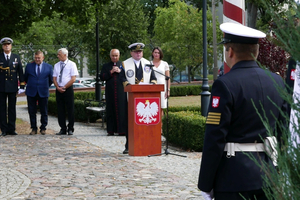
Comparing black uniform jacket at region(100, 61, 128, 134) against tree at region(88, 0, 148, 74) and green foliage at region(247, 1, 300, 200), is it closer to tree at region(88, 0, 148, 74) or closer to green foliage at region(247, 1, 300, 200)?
green foliage at region(247, 1, 300, 200)

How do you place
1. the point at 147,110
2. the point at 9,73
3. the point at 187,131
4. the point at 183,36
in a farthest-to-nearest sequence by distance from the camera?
the point at 183,36 → the point at 9,73 → the point at 187,131 → the point at 147,110

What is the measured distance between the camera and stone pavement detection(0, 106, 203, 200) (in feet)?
21.3

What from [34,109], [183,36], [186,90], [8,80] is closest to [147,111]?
[34,109]

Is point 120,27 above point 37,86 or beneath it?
above

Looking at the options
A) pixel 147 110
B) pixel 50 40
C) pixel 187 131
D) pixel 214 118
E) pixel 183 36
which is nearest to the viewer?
pixel 214 118

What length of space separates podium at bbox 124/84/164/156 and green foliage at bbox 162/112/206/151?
785 mm

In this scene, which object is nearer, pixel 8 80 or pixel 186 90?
pixel 8 80

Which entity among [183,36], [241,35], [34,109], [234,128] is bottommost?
[34,109]

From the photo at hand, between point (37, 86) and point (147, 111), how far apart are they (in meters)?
4.54

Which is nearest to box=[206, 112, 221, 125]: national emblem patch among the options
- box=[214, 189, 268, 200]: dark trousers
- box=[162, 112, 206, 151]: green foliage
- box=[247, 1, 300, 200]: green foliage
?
box=[214, 189, 268, 200]: dark trousers

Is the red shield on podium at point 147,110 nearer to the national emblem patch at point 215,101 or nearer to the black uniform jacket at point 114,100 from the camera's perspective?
the black uniform jacket at point 114,100

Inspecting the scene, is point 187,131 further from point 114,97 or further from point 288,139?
point 288,139

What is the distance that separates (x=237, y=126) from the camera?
3.20 metres

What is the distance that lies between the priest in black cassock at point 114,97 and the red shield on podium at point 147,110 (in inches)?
122
